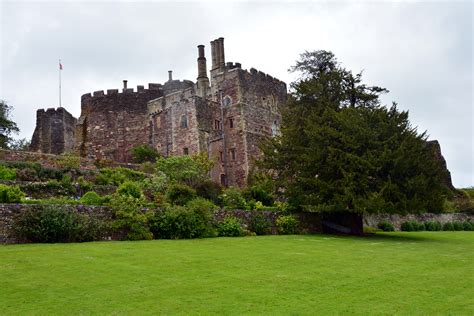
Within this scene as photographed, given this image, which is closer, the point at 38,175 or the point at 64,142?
the point at 38,175

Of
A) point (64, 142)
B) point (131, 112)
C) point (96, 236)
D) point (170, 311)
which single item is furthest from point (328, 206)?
point (64, 142)

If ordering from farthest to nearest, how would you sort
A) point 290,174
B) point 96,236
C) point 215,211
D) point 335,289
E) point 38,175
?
point 38,175
point 290,174
point 215,211
point 96,236
point 335,289

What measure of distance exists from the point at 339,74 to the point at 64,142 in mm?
34454

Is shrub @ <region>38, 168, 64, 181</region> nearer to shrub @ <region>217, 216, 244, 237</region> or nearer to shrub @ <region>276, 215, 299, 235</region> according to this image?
shrub @ <region>217, 216, 244, 237</region>

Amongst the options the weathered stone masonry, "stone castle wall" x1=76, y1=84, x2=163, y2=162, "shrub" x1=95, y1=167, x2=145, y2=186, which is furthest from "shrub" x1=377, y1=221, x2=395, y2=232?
"stone castle wall" x1=76, y1=84, x2=163, y2=162

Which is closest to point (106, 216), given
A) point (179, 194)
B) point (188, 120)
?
point (179, 194)

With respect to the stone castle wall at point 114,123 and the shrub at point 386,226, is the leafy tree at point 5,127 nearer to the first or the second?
the stone castle wall at point 114,123

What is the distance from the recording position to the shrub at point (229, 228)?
71.8 feet

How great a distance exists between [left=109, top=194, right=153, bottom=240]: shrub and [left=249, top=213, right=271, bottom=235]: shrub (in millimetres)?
5876

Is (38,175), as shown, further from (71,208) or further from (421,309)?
(421,309)

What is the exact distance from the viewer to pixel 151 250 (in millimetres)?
14773

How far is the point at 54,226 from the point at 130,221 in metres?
3.00

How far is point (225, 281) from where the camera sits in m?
10.1

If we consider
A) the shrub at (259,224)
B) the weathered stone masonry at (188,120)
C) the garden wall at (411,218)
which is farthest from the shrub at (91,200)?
the weathered stone masonry at (188,120)
